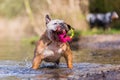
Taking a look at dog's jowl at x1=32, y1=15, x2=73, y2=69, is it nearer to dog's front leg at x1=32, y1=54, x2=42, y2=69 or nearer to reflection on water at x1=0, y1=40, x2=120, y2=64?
dog's front leg at x1=32, y1=54, x2=42, y2=69

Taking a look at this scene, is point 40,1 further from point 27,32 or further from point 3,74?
point 3,74

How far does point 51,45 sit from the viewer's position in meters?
11.3

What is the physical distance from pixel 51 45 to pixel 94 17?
19.7 m

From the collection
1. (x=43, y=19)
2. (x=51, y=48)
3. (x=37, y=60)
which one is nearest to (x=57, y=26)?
(x=51, y=48)

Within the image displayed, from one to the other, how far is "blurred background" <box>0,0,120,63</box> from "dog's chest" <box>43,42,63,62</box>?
813 cm

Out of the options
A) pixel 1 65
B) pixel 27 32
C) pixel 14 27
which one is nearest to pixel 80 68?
pixel 1 65

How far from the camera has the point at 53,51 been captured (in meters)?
11.2

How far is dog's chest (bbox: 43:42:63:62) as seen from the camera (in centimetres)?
1124

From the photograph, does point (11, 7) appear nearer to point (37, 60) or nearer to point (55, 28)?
point (37, 60)

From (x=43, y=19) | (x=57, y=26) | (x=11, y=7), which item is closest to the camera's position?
(x=57, y=26)

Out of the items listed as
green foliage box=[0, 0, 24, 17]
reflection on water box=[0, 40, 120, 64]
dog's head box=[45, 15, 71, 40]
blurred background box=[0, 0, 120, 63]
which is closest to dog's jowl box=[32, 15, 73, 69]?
dog's head box=[45, 15, 71, 40]

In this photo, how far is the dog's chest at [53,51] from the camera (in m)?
11.2

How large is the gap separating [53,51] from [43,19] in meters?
14.2

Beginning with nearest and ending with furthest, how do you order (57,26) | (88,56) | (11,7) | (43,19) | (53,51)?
(57,26), (53,51), (88,56), (43,19), (11,7)
